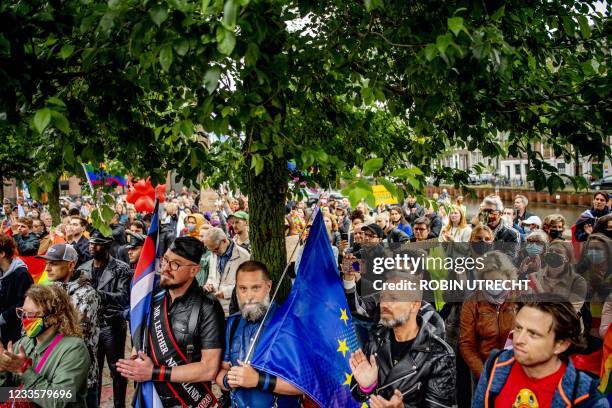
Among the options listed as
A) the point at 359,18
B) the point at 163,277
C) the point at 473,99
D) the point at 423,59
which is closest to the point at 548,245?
the point at 473,99

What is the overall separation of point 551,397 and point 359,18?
298cm

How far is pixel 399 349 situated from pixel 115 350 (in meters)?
3.57

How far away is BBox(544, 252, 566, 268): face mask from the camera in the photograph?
5.15 meters

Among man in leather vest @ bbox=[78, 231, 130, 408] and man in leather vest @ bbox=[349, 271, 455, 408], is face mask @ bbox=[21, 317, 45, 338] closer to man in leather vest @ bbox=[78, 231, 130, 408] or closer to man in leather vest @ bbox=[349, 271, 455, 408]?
man in leather vest @ bbox=[78, 231, 130, 408]

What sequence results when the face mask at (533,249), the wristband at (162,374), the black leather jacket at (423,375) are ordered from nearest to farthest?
the black leather jacket at (423,375), the wristband at (162,374), the face mask at (533,249)

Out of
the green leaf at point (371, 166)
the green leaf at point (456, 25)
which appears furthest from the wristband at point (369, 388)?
the green leaf at point (456, 25)

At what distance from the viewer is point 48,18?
2.77 meters

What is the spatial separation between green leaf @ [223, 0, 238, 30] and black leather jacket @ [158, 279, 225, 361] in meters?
2.28

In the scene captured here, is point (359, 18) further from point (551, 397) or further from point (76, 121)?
point (551, 397)

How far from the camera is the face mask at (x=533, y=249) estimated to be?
5549 mm

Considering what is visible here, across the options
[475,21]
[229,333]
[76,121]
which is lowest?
[229,333]

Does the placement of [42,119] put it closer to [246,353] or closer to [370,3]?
[370,3]

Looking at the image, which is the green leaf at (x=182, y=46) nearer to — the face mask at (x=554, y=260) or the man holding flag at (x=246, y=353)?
the man holding flag at (x=246, y=353)

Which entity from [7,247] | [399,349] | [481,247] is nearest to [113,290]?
[7,247]
